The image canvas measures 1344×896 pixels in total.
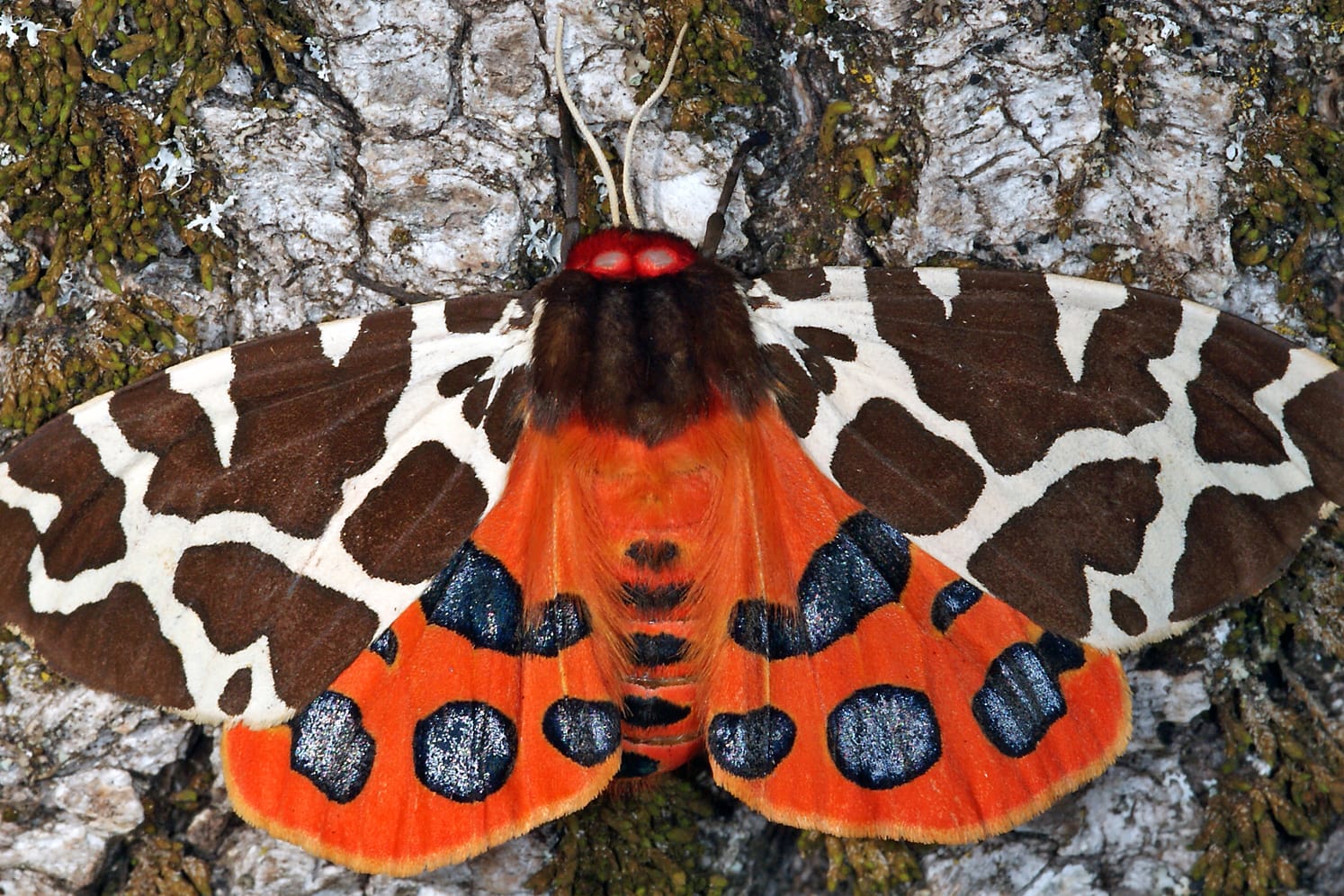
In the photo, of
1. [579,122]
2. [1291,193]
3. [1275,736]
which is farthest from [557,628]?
[1291,193]

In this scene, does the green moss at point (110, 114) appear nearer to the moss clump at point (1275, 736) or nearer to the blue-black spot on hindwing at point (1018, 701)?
the blue-black spot on hindwing at point (1018, 701)

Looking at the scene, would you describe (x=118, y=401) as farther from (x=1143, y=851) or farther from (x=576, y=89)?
(x=1143, y=851)

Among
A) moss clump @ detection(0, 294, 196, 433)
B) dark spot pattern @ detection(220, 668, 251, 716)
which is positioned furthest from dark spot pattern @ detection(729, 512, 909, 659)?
moss clump @ detection(0, 294, 196, 433)

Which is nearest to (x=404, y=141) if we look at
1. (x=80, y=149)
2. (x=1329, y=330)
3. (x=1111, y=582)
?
(x=80, y=149)

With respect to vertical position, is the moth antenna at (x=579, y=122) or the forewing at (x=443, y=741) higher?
the moth antenna at (x=579, y=122)

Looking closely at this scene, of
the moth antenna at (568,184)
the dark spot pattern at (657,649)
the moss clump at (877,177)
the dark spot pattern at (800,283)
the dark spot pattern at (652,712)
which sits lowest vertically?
the dark spot pattern at (652,712)

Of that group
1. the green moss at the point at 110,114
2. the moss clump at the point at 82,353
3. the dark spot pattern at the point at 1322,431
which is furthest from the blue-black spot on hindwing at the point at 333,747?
the dark spot pattern at the point at 1322,431
